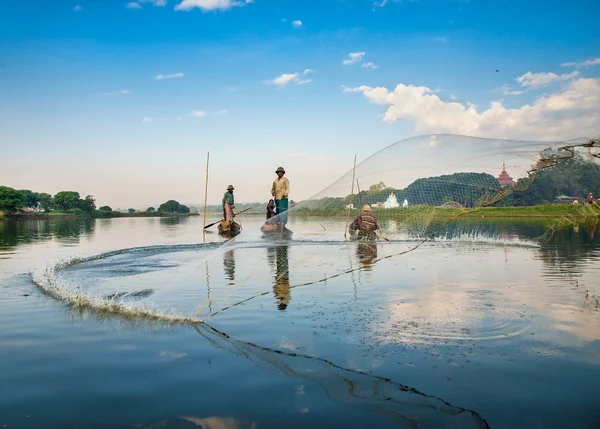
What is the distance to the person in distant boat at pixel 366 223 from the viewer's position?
725 inches

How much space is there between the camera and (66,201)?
13300 centimetres

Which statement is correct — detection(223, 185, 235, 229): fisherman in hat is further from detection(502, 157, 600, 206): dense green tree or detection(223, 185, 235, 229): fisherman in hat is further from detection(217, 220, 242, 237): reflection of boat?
detection(502, 157, 600, 206): dense green tree

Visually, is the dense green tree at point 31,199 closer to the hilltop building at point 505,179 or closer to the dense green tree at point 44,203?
the dense green tree at point 44,203

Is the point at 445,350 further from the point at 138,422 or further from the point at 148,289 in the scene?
the point at 148,289

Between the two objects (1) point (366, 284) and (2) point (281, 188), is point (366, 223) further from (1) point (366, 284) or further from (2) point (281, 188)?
(1) point (366, 284)

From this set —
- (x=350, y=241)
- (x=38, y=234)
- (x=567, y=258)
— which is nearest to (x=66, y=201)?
(x=38, y=234)

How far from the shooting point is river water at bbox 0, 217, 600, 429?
3710mm

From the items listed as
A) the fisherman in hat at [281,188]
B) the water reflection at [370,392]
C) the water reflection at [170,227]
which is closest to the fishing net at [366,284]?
the water reflection at [370,392]

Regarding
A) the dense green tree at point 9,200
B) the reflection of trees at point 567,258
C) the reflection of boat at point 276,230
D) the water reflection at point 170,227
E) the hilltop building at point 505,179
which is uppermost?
the dense green tree at point 9,200

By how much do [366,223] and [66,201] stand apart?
13399 cm

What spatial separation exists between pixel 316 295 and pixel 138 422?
5044 millimetres

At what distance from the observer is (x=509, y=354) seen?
4977mm

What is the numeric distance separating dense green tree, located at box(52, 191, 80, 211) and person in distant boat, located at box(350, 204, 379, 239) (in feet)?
425

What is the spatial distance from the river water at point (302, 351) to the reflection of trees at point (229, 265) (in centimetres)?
31
